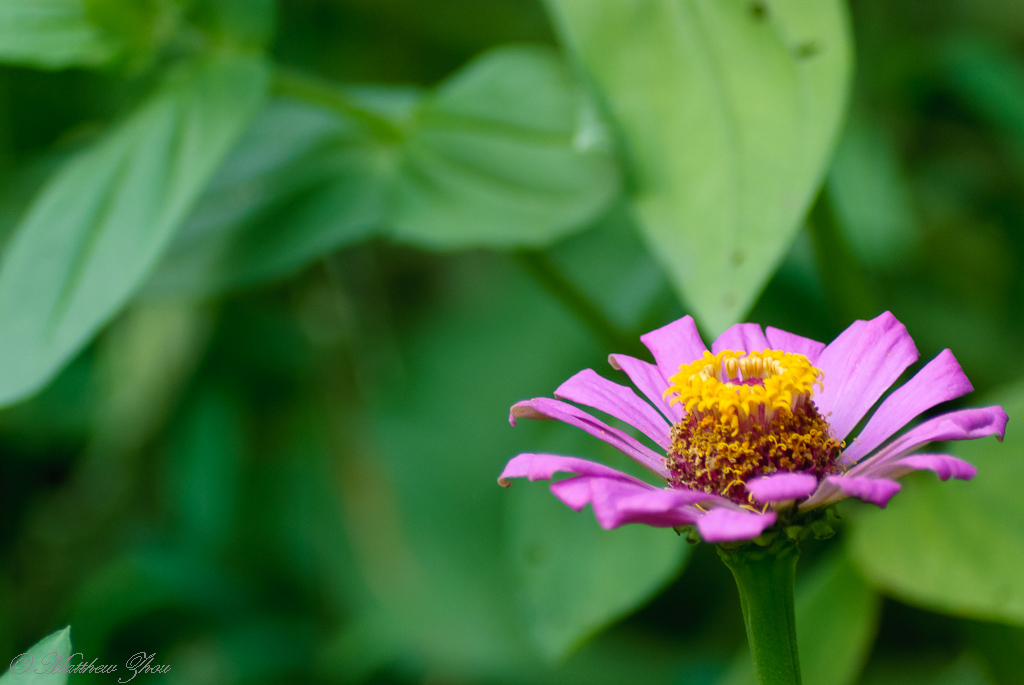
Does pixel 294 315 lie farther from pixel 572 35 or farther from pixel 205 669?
pixel 572 35

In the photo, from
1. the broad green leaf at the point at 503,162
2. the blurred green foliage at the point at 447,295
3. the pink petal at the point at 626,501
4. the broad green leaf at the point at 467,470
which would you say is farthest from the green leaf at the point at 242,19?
the pink petal at the point at 626,501

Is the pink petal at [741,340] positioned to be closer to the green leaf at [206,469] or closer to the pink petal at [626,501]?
the pink petal at [626,501]

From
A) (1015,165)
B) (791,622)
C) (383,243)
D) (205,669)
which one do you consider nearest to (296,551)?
(205,669)

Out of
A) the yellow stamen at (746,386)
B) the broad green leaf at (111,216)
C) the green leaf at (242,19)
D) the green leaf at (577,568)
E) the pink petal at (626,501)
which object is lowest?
the green leaf at (577,568)

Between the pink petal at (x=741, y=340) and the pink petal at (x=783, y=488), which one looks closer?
the pink petal at (x=783, y=488)

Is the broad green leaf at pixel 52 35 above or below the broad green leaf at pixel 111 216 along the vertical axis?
above

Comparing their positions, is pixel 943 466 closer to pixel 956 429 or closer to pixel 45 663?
pixel 956 429

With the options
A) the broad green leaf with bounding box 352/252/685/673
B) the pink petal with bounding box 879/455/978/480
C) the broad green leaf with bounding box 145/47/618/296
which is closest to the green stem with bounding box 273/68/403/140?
the broad green leaf with bounding box 145/47/618/296
